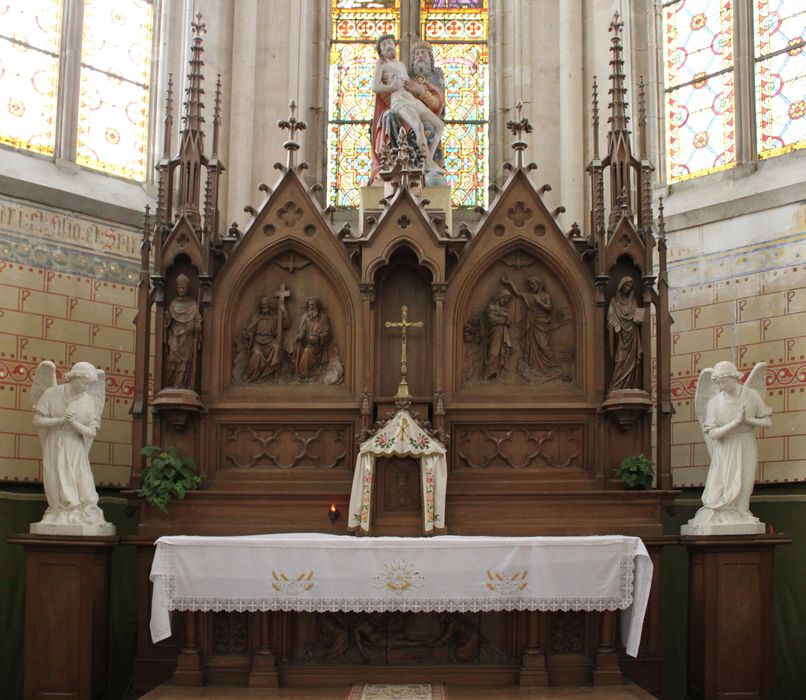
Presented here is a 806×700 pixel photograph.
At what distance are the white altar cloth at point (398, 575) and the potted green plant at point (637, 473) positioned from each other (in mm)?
969

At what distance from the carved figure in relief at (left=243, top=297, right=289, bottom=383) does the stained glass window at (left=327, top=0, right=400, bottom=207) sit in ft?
11.6

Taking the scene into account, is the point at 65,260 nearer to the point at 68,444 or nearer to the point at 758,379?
the point at 68,444

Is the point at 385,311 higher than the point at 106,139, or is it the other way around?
the point at 106,139

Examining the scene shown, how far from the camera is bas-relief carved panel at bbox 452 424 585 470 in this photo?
11.1 metres

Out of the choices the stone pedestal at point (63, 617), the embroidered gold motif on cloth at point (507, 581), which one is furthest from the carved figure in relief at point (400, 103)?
the stone pedestal at point (63, 617)

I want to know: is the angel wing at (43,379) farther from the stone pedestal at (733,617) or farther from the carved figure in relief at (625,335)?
the stone pedestal at (733,617)

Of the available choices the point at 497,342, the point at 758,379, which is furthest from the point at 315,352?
the point at 758,379

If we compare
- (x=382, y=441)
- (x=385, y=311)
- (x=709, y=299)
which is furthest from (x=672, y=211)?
(x=382, y=441)

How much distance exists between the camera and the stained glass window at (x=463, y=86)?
1470 cm

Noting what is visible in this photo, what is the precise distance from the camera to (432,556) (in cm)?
970

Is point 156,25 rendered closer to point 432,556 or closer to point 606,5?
point 606,5

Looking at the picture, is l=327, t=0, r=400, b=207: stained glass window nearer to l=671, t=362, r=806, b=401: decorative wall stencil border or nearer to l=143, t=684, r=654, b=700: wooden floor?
l=671, t=362, r=806, b=401: decorative wall stencil border

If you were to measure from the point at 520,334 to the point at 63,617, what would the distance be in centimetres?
457

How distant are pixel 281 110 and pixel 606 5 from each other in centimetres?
385
